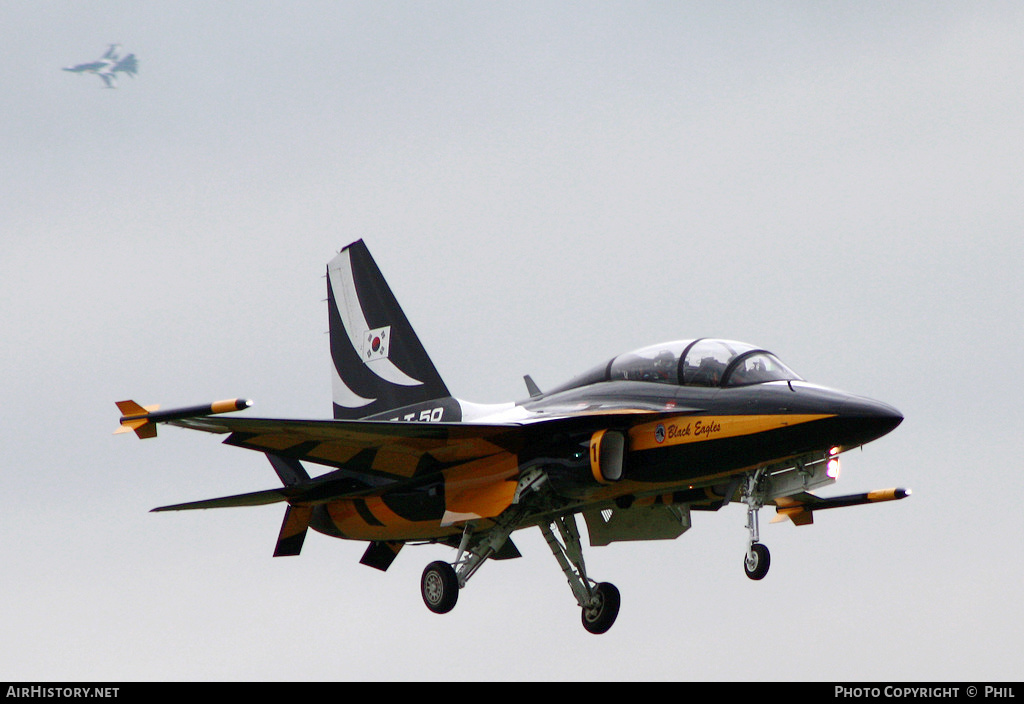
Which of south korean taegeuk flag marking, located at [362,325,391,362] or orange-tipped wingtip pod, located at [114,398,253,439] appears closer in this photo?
orange-tipped wingtip pod, located at [114,398,253,439]

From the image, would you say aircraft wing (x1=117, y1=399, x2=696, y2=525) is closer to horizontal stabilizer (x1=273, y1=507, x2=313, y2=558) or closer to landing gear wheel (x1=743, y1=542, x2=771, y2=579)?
horizontal stabilizer (x1=273, y1=507, x2=313, y2=558)

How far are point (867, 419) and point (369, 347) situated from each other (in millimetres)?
11689

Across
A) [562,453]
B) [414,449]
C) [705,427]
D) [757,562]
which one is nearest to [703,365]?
[705,427]

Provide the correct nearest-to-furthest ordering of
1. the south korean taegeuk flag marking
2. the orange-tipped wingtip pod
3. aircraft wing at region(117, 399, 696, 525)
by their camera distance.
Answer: the orange-tipped wingtip pod < aircraft wing at region(117, 399, 696, 525) < the south korean taegeuk flag marking

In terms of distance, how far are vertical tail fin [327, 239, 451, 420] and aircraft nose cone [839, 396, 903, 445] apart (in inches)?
354

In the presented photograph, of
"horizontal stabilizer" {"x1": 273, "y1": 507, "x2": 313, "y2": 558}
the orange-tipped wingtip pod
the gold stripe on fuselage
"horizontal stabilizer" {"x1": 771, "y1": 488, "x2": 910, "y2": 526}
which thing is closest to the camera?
the orange-tipped wingtip pod

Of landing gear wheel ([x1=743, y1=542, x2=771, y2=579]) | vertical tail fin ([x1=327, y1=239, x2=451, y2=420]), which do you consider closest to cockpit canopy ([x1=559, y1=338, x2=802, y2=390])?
landing gear wheel ([x1=743, y1=542, x2=771, y2=579])

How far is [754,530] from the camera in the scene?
21.1m

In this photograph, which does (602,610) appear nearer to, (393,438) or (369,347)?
(393,438)

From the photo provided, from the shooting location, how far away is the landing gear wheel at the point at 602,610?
25484 millimetres

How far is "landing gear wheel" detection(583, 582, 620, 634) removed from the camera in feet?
83.6

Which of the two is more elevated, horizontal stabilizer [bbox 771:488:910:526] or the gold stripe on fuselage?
the gold stripe on fuselage

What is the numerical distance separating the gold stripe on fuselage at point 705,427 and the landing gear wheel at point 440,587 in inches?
153
